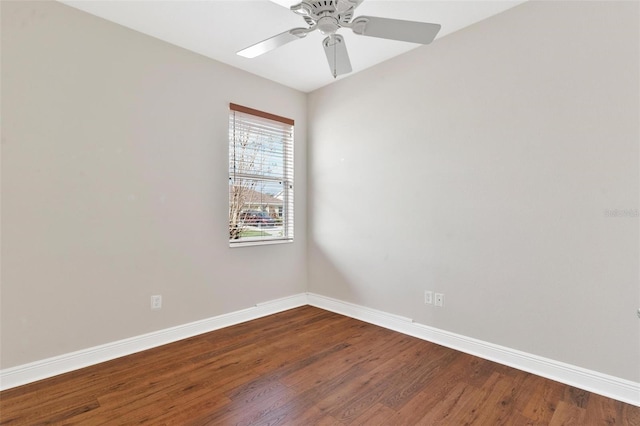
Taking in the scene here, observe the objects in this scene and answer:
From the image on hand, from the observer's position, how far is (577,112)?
6.66 feet

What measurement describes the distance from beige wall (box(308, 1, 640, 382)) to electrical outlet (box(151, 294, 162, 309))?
1903 millimetres

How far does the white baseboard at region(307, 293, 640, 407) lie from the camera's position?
189 cm

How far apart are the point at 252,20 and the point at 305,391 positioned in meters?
2.70

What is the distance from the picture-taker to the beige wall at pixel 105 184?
6.80 feet

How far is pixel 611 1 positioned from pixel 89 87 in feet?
11.7

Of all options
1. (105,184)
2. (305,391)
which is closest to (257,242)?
(105,184)

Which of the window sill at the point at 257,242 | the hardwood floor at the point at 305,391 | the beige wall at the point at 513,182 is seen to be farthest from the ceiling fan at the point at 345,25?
the hardwood floor at the point at 305,391

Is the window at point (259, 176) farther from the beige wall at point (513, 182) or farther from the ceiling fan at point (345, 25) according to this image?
the ceiling fan at point (345, 25)

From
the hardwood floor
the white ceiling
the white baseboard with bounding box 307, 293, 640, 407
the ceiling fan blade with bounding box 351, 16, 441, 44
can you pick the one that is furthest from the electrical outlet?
the ceiling fan blade with bounding box 351, 16, 441, 44

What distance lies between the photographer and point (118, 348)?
2439 mm

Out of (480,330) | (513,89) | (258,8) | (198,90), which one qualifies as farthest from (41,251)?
(513,89)

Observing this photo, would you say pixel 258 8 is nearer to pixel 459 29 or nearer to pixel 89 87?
pixel 89 87

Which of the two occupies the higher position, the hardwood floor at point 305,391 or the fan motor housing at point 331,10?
the fan motor housing at point 331,10

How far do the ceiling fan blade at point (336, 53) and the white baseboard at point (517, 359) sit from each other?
7.36ft
